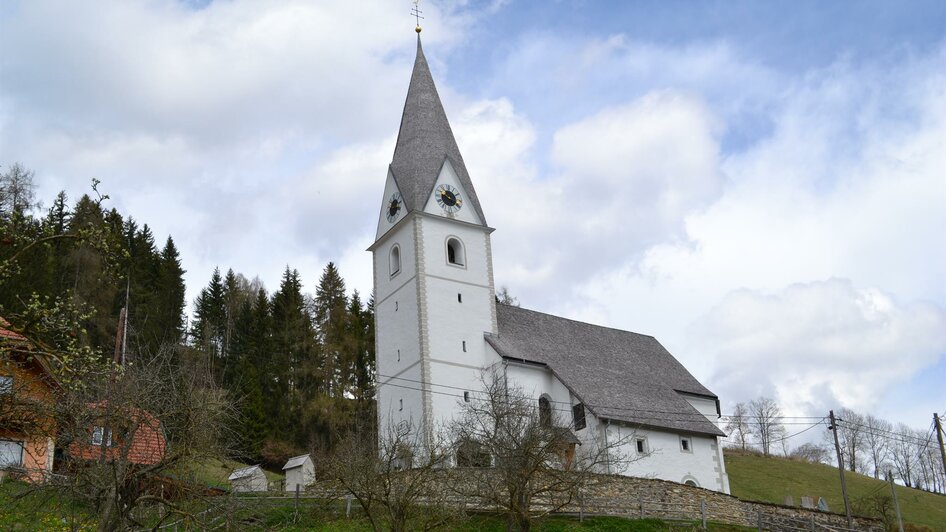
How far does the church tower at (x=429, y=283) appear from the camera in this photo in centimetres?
4034

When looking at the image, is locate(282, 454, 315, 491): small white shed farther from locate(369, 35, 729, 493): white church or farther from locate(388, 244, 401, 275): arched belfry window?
locate(388, 244, 401, 275): arched belfry window

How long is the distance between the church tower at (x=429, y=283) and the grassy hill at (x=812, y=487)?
61.8 feet

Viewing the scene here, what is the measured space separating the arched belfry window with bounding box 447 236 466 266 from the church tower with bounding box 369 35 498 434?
47 millimetres

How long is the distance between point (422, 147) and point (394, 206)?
3484 millimetres

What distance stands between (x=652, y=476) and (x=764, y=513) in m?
6.07

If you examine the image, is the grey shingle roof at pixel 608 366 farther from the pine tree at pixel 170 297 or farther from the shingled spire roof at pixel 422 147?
the pine tree at pixel 170 297

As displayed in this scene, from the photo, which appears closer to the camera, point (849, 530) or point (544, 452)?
point (544, 452)

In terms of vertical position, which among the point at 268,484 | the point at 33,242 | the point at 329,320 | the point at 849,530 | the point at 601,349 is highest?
the point at 329,320

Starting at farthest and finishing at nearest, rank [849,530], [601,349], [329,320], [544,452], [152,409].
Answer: [329,320] → [601,349] → [849,530] → [544,452] → [152,409]

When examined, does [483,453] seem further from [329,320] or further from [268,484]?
[329,320]

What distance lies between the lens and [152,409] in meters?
20.0

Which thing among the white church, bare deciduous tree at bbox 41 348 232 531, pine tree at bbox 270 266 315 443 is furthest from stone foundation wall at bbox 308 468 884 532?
pine tree at bbox 270 266 315 443

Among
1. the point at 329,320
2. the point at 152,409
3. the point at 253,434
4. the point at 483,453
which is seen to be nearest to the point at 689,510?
the point at 483,453

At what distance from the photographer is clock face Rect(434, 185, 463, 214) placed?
146 ft
